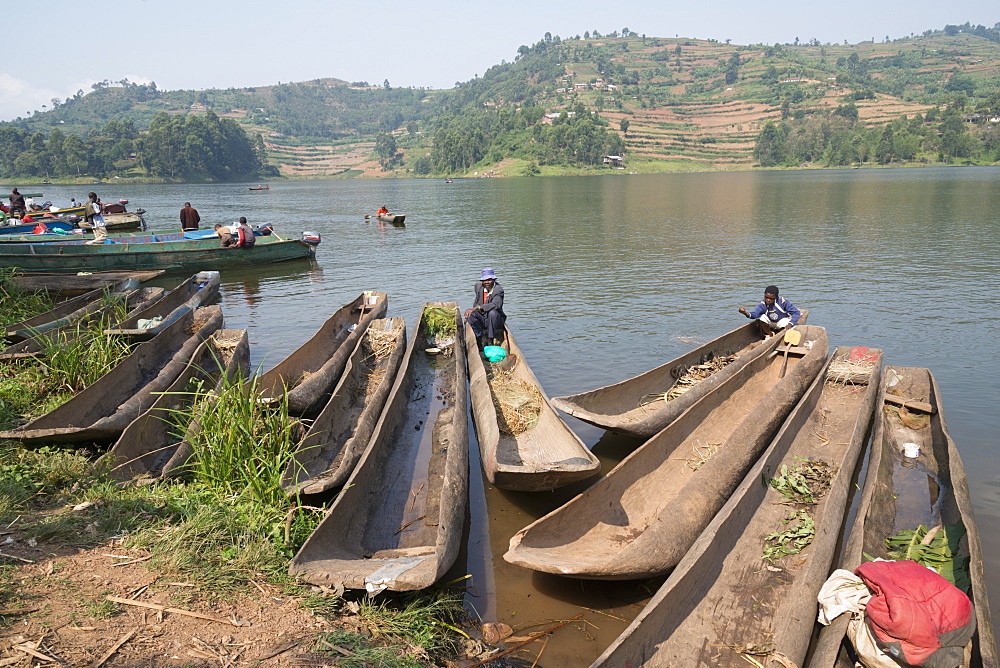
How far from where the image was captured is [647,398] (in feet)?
26.2

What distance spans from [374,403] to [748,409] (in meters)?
4.73

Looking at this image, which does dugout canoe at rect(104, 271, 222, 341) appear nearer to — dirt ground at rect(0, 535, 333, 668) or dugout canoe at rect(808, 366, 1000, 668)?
dirt ground at rect(0, 535, 333, 668)

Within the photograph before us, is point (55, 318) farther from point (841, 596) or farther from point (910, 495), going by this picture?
point (910, 495)

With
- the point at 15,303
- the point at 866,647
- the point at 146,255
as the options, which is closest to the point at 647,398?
the point at 866,647

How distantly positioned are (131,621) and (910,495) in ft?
21.6

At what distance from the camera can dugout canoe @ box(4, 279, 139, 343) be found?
369 inches

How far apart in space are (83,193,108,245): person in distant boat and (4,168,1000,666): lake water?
149 inches

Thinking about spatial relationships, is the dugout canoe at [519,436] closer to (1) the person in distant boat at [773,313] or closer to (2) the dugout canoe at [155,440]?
(2) the dugout canoe at [155,440]

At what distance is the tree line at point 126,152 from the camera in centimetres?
10212

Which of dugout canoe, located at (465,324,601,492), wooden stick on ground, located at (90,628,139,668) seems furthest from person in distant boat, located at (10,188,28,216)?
wooden stick on ground, located at (90,628,139,668)

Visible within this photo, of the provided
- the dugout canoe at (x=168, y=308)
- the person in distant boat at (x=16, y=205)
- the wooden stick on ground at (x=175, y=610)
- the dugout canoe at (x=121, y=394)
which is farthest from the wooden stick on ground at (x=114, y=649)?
the person in distant boat at (x=16, y=205)

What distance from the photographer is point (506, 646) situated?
4.42 m

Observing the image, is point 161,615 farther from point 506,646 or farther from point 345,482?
point 506,646

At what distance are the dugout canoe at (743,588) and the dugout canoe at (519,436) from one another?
1240 mm
